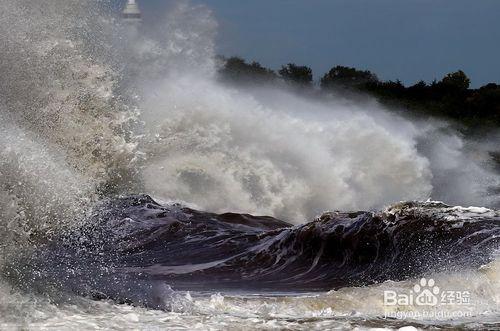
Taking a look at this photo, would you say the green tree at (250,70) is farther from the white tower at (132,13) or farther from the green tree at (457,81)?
the white tower at (132,13)

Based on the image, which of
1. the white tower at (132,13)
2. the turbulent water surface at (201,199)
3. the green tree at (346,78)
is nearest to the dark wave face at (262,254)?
the turbulent water surface at (201,199)

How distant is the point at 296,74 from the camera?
5903cm

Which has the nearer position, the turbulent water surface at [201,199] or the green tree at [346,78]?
the turbulent water surface at [201,199]

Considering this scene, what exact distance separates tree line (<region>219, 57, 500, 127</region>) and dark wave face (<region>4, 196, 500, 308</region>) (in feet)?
116

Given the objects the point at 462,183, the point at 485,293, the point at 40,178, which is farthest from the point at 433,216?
the point at 462,183

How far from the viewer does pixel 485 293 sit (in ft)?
24.0

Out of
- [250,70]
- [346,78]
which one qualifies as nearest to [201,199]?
[250,70]

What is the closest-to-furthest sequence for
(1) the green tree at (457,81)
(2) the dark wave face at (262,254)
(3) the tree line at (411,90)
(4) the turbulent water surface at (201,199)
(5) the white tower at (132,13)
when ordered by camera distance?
(4) the turbulent water surface at (201,199)
(2) the dark wave face at (262,254)
(5) the white tower at (132,13)
(3) the tree line at (411,90)
(1) the green tree at (457,81)

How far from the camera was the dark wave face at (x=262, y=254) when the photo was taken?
7.99 meters

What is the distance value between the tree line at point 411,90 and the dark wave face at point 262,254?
3529 centimetres

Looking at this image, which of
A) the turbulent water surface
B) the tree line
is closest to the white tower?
the turbulent water surface

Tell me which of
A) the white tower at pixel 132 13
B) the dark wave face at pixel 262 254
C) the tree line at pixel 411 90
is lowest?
the dark wave face at pixel 262 254

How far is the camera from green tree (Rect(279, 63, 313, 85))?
5838 cm

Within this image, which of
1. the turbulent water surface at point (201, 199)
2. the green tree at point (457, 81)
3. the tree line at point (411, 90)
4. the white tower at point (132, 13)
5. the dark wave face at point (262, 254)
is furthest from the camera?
the green tree at point (457, 81)
